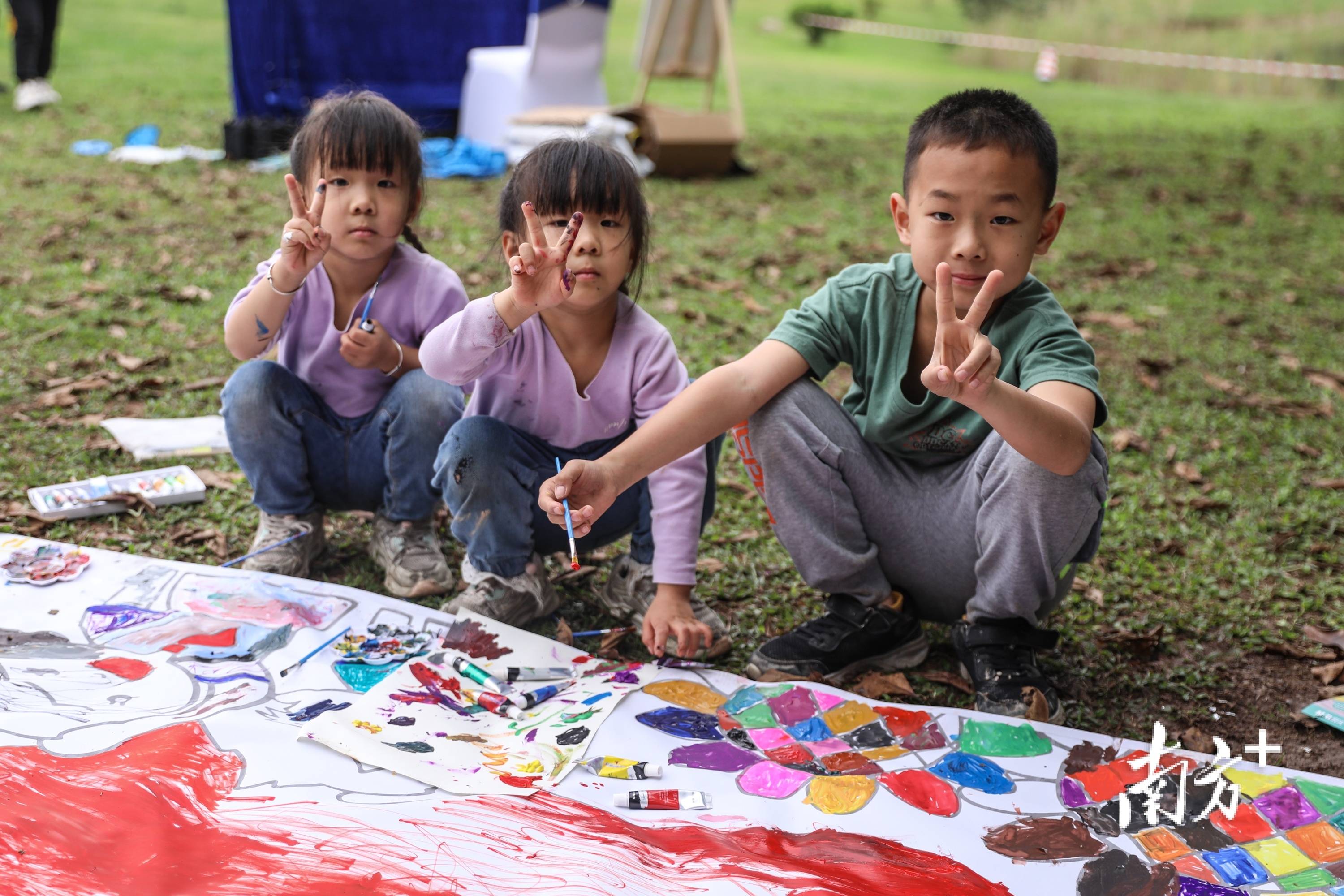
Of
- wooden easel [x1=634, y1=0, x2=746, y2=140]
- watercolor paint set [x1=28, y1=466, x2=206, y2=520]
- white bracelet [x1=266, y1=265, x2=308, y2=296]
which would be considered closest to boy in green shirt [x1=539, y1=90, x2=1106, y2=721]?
white bracelet [x1=266, y1=265, x2=308, y2=296]

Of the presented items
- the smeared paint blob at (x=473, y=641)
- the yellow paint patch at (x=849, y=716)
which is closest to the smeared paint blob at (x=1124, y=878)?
the yellow paint patch at (x=849, y=716)

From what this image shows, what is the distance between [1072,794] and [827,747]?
0.39 m

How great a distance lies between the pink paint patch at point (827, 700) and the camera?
1993mm

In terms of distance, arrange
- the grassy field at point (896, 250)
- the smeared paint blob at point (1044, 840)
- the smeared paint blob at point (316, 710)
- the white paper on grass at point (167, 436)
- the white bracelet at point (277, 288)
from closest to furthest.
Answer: the smeared paint blob at point (1044, 840), the smeared paint blob at point (316, 710), the white bracelet at point (277, 288), the grassy field at point (896, 250), the white paper on grass at point (167, 436)

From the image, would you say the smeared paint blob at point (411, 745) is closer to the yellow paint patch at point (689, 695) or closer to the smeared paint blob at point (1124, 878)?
the yellow paint patch at point (689, 695)

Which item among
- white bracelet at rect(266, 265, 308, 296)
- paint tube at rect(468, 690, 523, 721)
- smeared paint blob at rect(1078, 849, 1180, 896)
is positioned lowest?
smeared paint blob at rect(1078, 849, 1180, 896)

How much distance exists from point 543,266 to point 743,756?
893 mm

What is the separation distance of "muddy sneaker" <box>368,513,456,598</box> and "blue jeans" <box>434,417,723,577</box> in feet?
0.43

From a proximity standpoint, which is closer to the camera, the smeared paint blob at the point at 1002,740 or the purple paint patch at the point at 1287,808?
the purple paint patch at the point at 1287,808

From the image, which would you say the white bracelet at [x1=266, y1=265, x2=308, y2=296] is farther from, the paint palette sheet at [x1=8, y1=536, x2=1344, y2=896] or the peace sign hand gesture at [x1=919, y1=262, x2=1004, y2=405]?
the peace sign hand gesture at [x1=919, y1=262, x2=1004, y2=405]

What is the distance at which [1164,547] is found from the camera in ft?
9.04

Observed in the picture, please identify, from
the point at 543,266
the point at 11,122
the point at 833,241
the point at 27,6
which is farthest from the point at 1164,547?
the point at 27,6

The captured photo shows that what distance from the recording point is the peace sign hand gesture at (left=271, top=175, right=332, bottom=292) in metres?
2.10

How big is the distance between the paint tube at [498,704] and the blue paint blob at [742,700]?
367 millimetres
